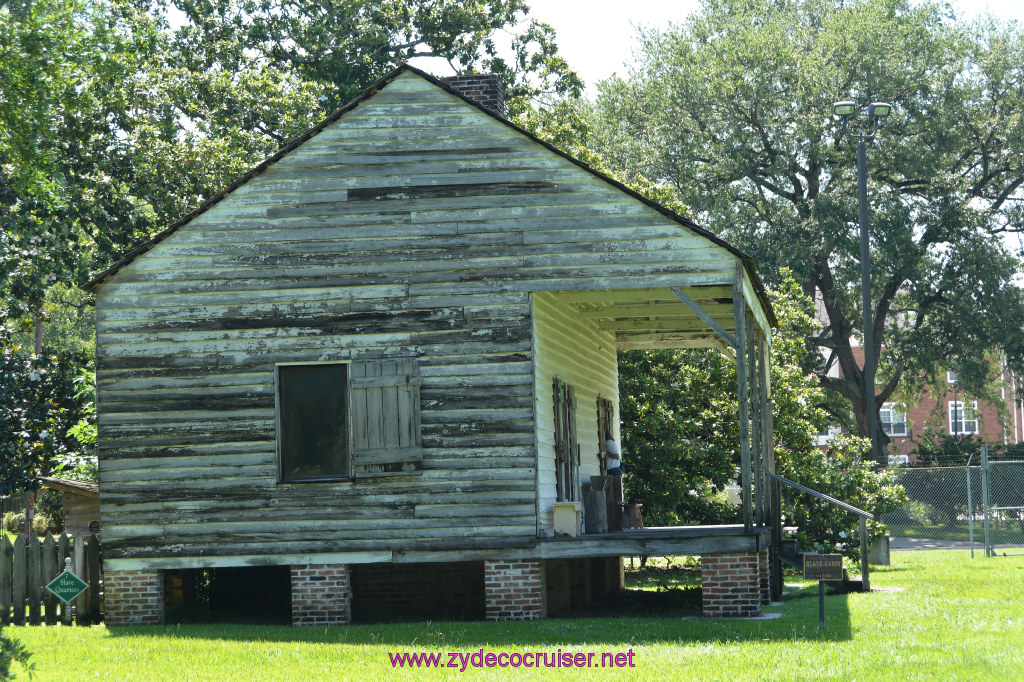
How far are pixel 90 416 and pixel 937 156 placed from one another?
2601 centimetres

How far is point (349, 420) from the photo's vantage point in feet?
49.4

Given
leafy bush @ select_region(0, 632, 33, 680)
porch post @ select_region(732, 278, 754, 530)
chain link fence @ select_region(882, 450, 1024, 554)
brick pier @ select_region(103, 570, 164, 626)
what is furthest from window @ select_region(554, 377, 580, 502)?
chain link fence @ select_region(882, 450, 1024, 554)

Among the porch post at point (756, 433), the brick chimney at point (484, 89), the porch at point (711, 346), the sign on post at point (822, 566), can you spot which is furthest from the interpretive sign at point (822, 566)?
the brick chimney at point (484, 89)

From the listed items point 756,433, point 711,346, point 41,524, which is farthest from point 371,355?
point 41,524

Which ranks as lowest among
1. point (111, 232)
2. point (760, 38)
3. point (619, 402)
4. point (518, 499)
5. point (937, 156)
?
point (518, 499)

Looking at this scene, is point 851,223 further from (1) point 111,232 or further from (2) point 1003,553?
(1) point 111,232

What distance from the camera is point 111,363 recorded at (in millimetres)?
15422

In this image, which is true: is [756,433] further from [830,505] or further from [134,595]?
[830,505]

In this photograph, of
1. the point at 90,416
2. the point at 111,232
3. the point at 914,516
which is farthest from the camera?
the point at 914,516

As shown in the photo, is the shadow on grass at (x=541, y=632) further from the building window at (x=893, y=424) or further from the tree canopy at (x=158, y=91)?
the building window at (x=893, y=424)

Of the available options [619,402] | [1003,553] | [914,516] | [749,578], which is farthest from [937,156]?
[749,578]

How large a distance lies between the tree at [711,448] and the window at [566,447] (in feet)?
19.3

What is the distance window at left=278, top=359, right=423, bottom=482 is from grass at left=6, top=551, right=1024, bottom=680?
202 centimetres

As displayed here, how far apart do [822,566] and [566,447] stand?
5.40 metres
